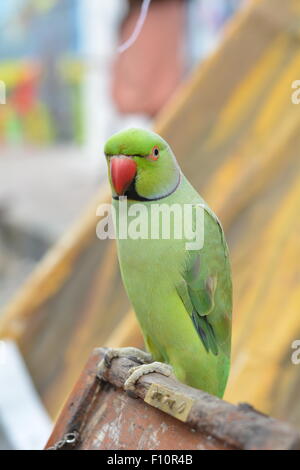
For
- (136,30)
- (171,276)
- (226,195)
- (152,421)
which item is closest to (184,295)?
(171,276)

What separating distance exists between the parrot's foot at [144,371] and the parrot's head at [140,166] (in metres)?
0.24

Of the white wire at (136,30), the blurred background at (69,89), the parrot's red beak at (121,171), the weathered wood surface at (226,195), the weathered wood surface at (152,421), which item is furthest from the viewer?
the blurred background at (69,89)

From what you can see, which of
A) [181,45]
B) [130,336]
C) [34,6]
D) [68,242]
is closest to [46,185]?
[181,45]

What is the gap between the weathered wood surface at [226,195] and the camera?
1809 millimetres

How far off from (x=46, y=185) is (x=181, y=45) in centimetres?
194

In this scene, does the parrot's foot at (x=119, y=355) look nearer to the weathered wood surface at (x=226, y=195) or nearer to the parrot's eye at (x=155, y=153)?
the parrot's eye at (x=155, y=153)

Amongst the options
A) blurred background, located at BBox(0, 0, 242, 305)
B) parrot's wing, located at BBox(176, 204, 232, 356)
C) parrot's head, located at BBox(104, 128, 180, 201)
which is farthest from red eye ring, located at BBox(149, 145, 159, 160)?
blurred background, located at BBox(0, 0, 242, 305)

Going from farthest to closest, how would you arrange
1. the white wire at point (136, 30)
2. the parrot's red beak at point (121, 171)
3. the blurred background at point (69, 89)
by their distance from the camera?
the blurred background at point (69, 89), the white wire at point (136, 30), the parrot's red beak at point (121, 171)

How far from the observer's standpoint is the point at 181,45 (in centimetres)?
383

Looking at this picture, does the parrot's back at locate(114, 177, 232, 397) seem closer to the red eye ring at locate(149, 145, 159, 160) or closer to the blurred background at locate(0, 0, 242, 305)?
the red eye ring at locate(149, 145, 159, 160)

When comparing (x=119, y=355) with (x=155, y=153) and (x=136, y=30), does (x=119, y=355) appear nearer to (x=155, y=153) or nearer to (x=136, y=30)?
(x=155, y=153)

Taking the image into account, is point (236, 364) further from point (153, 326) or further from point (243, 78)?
point (243, 78)

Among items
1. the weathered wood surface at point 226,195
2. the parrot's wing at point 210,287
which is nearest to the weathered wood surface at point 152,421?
the parrot's wing at point 210,287

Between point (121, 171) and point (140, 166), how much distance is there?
0.12ft
